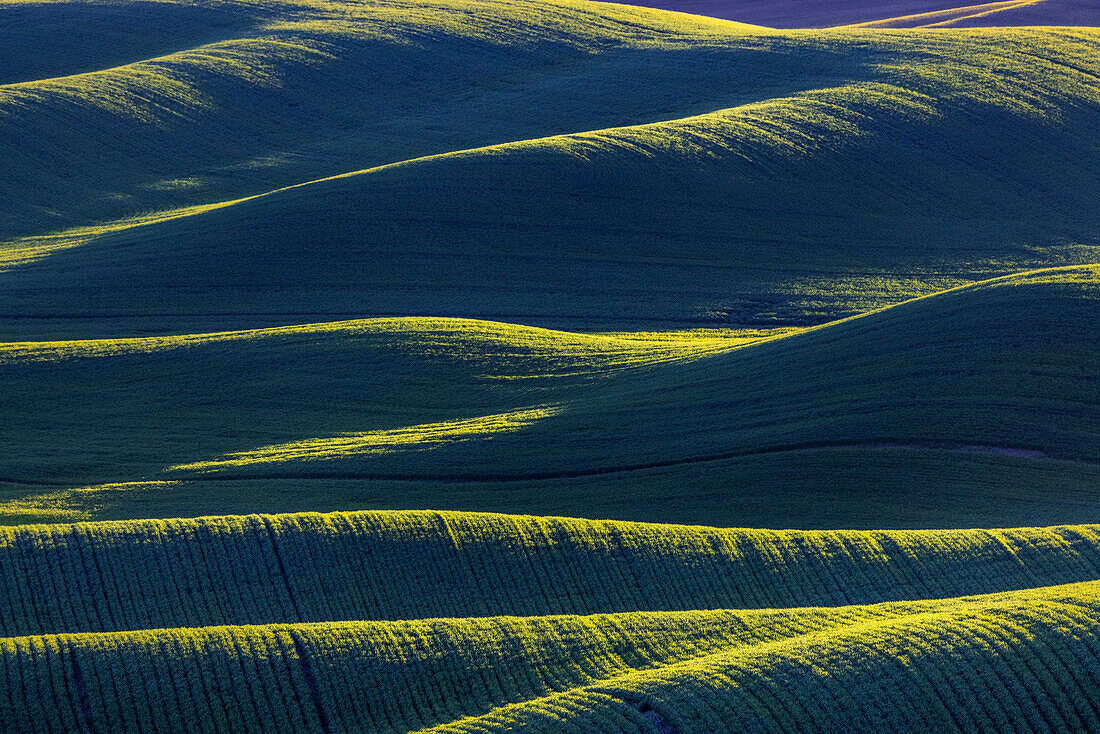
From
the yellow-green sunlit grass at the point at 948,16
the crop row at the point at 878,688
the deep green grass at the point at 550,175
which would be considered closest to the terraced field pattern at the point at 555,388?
the crop row at the point at 878,688

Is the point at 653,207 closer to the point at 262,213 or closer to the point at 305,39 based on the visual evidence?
the point at 262,213

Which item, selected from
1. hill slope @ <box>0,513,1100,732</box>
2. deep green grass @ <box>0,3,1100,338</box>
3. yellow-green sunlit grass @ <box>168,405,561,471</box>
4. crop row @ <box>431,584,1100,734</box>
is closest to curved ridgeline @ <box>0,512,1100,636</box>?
hill slope @ <box>0,513,1100,732</box>

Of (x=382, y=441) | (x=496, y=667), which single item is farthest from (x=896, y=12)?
(x=496, y=667)

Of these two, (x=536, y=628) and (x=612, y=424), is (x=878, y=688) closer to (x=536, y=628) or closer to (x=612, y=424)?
(x=536, y=628)

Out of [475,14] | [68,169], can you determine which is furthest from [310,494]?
[475,14]

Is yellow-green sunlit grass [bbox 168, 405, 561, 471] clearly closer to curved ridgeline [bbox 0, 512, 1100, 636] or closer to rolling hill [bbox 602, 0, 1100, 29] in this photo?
curved ridgeline [bbox 0, 512, 1100, 636]

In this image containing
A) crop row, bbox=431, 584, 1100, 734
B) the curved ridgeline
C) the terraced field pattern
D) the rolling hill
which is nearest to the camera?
crop row, bbox=431, 584, 1100, 734
